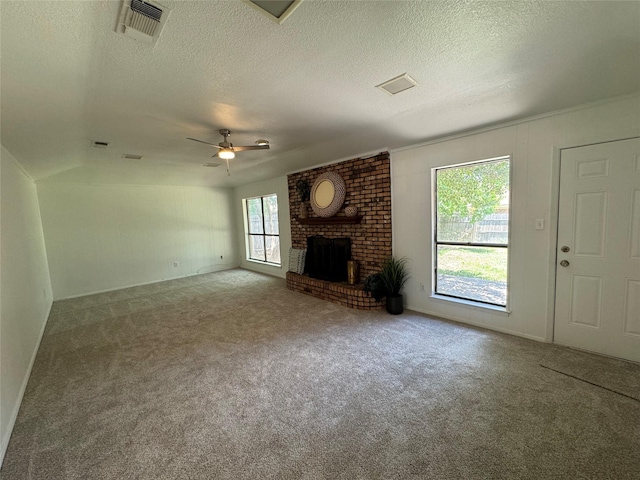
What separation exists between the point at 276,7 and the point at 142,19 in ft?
2.23

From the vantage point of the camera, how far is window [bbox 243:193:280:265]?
6.86 m

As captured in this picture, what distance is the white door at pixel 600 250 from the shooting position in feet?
7.84

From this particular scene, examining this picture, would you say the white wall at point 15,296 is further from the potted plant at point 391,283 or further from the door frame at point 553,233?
the door frame at point 553,233

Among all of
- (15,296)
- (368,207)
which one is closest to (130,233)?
(15,296)

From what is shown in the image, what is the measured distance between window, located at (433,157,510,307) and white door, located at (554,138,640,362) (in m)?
0.53

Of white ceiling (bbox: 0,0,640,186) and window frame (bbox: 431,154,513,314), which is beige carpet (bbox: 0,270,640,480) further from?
white ceiling (bbox: 0,0,640,186)

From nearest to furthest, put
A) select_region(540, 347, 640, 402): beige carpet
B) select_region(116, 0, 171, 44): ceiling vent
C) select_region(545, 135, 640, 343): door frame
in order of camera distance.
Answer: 1. select_region(116, 0, 171, 44): ceiling vent
2. select_region(540, 347, 640, 402): beige carpet
3. select_region(545, 135, 640, 343): door frame

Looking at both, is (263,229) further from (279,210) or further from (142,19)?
(142,19)

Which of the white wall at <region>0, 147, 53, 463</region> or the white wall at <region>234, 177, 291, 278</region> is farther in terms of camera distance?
the white wall at <region>234, 177, 291, 278</region>

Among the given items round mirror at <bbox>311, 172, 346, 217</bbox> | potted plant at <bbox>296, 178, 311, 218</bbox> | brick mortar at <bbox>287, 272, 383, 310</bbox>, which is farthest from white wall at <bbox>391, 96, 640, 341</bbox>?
potted plant at <bbox>296, 178, 311, 218</bbox>

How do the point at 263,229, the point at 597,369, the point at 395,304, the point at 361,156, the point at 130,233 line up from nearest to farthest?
the point at 597,369
the point at 395,304
the point at 361,156
the point at 130,233
the point at 263,229

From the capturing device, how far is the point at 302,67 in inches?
71.6

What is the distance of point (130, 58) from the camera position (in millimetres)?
1627

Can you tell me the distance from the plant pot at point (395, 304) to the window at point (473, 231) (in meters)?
0.56
